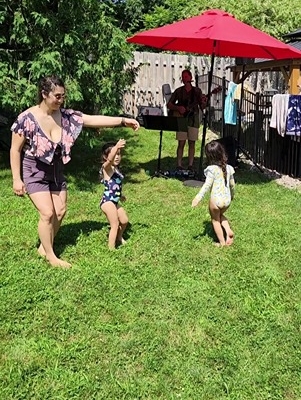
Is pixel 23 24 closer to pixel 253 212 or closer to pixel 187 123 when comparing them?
pixel 187 123

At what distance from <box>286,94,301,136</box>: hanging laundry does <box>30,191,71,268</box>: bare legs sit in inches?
167

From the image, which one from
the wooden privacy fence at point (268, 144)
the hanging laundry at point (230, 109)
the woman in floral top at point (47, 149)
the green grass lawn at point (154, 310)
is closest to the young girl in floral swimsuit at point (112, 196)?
the green grass lawn at point (154, 310)

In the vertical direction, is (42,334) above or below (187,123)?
below

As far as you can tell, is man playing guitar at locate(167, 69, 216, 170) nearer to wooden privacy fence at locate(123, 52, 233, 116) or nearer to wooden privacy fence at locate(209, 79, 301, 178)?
wooden privacy fence at locate(209, 79, 301, 178)

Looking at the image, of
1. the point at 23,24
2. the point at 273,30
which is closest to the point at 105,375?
the point at 23,24

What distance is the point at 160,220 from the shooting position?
18.4ft

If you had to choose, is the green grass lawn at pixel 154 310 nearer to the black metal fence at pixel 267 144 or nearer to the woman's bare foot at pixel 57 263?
the woman's bare foot at pixel 57 263

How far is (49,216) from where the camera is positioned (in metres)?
4.09

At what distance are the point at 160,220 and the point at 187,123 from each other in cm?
267

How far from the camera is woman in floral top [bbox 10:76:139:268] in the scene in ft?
13.0

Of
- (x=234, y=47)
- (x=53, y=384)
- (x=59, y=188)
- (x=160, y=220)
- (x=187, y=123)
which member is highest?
(x=234, y=47)

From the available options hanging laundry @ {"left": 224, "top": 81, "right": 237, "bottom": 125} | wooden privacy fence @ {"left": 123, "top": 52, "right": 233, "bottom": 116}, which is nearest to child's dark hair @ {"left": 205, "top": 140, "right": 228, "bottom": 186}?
hanging laundry @ {"left": 224, "top": 81, "right": 237, "bottom": 125}

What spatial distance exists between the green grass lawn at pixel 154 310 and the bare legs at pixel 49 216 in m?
0.11

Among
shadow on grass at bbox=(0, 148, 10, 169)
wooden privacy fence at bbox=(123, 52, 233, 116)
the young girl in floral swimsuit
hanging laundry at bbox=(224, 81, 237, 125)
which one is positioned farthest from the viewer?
wooden privacy fence at bbox=(123, 52, 233, 116)
